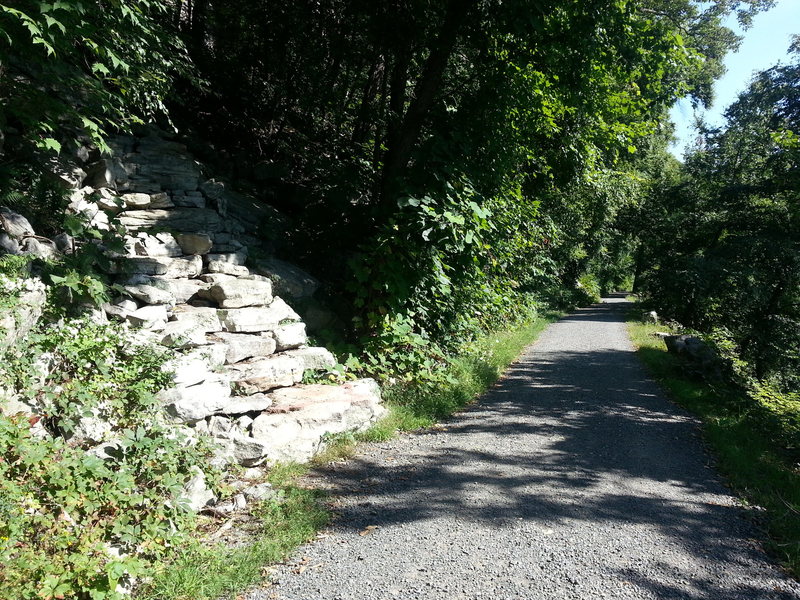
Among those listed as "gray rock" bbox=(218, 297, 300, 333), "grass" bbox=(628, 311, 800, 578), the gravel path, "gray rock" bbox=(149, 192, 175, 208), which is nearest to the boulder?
"grass" bbox=(628, 311, 800, 578)

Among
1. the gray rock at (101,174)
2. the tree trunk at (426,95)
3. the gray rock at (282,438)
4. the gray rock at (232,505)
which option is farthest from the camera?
the tree trunk at (426,95)

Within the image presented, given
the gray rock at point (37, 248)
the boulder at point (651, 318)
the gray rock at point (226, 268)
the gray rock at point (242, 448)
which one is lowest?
the boulder at point (651, 318)

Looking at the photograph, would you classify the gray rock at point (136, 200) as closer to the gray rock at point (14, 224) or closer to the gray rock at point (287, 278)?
the gray rock at point (287, 278)

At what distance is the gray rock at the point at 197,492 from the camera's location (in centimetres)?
409

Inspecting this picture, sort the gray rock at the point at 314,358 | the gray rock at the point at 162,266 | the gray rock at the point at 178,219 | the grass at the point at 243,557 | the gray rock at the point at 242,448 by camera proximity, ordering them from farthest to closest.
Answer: the gray rock at the point at 178,219
the gray rock at the point at 314,358
the gray rock at the point at 162,266
the gray rock at the point at 242,448
the grass at the point at 243,557

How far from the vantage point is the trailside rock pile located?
5133mm

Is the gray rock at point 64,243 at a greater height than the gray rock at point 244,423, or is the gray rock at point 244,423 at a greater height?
the gray rock at point 64,243

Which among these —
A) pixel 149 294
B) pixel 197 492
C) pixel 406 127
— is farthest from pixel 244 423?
pixel 406 127

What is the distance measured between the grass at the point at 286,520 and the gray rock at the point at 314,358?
0.98 m

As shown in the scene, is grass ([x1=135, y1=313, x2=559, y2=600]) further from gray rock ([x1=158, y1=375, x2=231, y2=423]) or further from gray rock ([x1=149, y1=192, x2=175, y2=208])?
gray rock ([x1=149, y1=192, x2=175, y2=208])

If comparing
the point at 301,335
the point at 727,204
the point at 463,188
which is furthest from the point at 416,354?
the point at 727,204

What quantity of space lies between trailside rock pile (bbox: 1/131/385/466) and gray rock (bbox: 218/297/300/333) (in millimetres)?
12

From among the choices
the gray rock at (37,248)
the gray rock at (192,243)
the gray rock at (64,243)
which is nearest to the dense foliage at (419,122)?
the gray rock at (192,243)

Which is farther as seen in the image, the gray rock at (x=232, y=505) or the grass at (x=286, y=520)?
the gray rock at (x=232, y=505)
